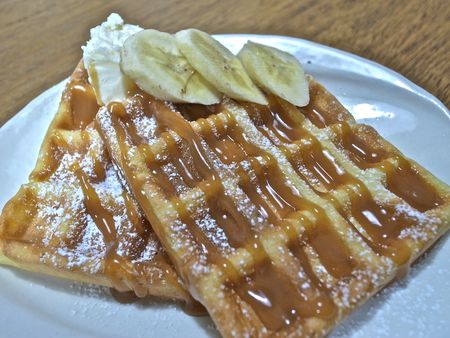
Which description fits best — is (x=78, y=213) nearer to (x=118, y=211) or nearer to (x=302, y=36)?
(x=118, y=211)

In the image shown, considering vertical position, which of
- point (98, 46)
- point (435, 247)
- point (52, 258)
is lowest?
point (52, 258)

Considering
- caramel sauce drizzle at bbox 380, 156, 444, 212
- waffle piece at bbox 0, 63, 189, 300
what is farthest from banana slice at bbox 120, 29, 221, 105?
caramel sauce drizzle at bbox 380, 156, 444, 212

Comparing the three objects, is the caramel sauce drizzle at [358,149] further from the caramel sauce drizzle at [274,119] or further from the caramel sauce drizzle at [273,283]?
the caramel sauce drizzle at [273,283]

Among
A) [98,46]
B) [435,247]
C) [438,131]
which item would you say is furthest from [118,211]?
[438,131]

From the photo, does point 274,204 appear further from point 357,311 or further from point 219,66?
point 219,66

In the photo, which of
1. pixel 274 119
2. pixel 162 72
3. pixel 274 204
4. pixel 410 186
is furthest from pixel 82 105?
pixel 410 186

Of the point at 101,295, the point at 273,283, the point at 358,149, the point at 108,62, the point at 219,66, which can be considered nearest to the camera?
the point at 273,283
